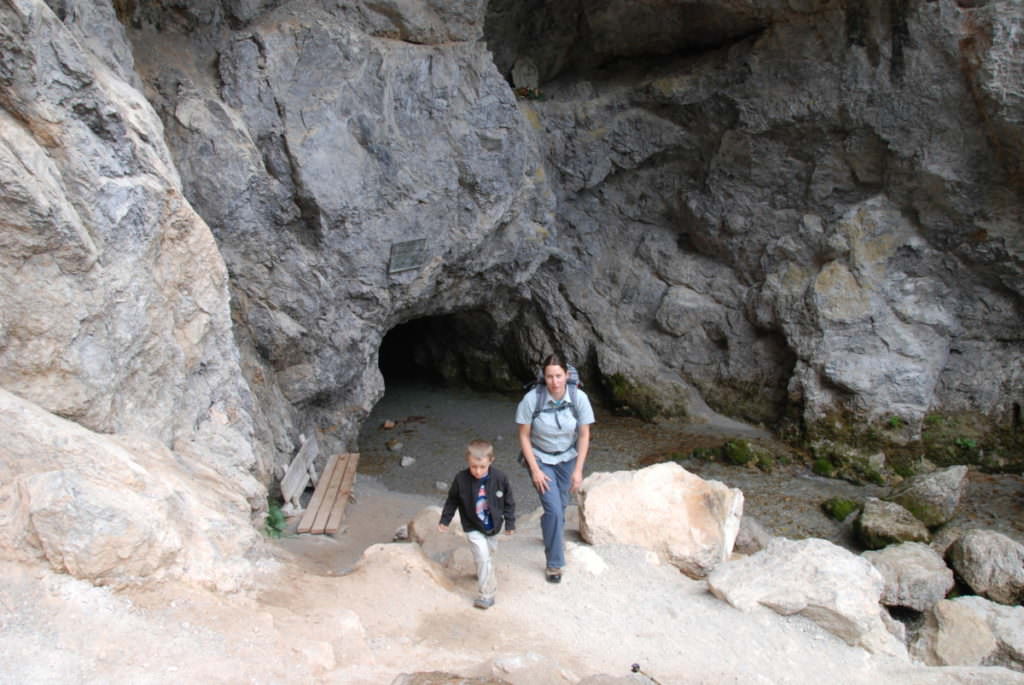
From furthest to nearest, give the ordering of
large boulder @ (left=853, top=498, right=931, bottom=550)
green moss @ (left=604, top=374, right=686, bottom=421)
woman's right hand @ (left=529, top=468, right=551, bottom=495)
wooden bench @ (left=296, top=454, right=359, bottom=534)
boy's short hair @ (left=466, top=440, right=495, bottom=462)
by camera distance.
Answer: green moss @ (left=604, top=374, right=686, bottom=421) < large boulder @ (left=853, top=498, right=931, bottom=550) < wooden bench @ (left=296, top=454, right=359, bottom=534) < woman's right hand @ (left=529, top=468, right=551, bottom=495) < boy's short hair @ (left=466, top=440, right=495, bottom=462)

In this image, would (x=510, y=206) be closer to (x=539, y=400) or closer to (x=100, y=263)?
(x=539, y=400)

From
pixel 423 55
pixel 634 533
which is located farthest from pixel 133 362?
pixel 423 55

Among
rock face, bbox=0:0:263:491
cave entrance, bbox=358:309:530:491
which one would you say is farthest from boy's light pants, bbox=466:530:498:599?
cave entrance, bbox=358:309:530:491

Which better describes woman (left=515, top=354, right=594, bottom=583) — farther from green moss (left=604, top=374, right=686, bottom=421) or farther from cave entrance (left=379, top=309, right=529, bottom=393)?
cave entrance (left=379, top=309, right=529, bottom=393)

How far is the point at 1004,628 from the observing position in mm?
7328

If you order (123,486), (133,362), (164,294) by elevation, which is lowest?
(123,486)

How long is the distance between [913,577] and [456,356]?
1073 cm

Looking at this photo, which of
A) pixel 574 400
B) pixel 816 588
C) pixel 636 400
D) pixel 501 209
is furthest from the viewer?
pixel 636 400

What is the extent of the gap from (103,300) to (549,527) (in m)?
3.82

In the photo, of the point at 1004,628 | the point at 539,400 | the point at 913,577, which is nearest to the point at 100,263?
the point at 539,400

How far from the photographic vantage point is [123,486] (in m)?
4.78

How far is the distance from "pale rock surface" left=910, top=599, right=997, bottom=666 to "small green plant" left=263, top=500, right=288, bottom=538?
677cm

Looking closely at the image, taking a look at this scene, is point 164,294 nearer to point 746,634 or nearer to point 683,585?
point 683,585

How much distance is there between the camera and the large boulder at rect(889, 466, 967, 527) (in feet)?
35.5
